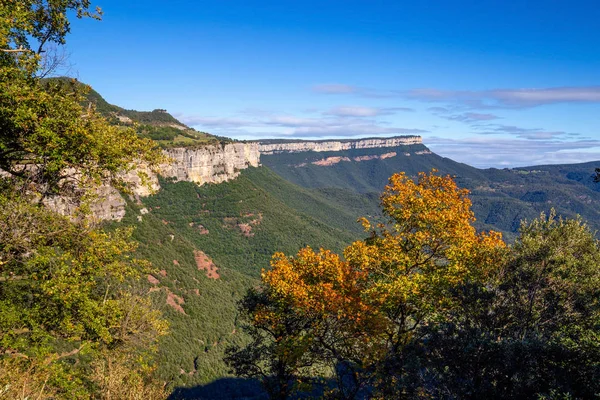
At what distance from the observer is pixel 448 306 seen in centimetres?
1576

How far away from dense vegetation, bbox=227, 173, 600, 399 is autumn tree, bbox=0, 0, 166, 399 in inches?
309

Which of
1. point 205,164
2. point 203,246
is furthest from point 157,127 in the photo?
point 203,246

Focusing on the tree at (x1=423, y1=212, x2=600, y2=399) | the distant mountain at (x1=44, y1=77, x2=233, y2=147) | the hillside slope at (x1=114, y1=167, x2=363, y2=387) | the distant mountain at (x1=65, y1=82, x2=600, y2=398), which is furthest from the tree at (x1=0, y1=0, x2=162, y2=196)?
the distant mountain at (x1=44, y1=77, x2=233, y2=147)

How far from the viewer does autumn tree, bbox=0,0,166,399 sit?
10.9 m

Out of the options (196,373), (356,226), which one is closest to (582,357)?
(196,373)

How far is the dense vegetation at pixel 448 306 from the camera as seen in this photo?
446 inches

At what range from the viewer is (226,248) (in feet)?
381

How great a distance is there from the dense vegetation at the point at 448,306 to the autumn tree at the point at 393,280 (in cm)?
6

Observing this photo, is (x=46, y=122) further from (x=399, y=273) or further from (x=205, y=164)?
(x=205, y=164)

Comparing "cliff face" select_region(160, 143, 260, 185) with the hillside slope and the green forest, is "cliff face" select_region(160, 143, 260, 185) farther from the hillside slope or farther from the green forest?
the green forest

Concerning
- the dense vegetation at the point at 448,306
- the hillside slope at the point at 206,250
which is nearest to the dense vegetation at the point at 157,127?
the hillside slope at the point at 206,250

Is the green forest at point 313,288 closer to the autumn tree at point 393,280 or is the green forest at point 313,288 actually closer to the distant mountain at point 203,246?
the autumn tree at point 393,280

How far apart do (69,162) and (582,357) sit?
16.1 metres

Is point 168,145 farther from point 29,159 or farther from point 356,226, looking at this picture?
point 29,159
